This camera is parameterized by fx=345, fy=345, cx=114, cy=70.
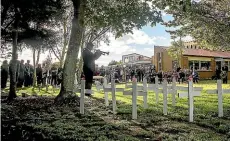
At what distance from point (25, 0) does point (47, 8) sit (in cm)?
193

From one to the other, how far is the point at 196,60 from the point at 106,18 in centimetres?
3912

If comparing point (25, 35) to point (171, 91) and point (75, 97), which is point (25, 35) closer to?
point (75, 97)

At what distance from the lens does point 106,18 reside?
52.2 ft

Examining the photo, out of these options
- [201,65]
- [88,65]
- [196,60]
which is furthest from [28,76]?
[201,65]

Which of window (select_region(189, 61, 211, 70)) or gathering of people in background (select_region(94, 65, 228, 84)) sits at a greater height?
window (select_region(189, 61, 211, 70))

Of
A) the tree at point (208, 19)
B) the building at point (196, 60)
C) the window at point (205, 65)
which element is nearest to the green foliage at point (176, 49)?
the building at point (196, 60)

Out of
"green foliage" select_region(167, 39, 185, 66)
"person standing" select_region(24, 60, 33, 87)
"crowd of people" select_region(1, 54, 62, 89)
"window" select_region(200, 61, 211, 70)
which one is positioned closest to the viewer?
"crowd of people" select_region(1, 54, 62, 89)

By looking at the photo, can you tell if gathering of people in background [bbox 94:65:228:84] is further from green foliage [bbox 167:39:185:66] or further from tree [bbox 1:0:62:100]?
tree [bbox 1:0:62:100]

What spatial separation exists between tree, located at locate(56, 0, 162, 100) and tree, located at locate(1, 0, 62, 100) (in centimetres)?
113

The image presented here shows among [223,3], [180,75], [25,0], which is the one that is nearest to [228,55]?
[180,75]

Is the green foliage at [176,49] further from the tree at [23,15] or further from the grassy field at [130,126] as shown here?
the grassy field at [130,126]

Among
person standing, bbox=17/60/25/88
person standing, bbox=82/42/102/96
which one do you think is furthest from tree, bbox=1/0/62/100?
person standing, bbox=17/60/25/88

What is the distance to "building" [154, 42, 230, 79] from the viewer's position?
51875mm

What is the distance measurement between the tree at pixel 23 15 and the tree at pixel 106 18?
1130mm
